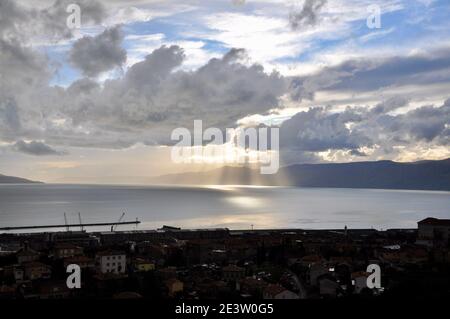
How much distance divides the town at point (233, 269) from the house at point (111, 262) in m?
0.07

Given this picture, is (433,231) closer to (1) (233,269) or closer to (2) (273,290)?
(1) (233,269)

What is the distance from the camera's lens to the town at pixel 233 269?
2527 cm

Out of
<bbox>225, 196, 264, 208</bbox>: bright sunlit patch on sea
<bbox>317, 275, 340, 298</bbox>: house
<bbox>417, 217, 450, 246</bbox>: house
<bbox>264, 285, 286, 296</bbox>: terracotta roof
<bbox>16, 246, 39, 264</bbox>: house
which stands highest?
<bbox>225, 196, 264, 208</bbox>: bright sunlit patch on sea

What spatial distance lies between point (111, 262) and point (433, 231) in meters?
34.1

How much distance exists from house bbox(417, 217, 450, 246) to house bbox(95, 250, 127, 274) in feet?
A: 101

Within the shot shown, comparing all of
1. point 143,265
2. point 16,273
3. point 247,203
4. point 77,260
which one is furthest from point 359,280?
point 247,203

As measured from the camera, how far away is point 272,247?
45.3m

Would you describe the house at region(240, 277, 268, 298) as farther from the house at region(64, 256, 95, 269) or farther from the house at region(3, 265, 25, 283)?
the house at region(3, 265, 25, 283)

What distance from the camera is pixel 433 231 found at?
173 feet

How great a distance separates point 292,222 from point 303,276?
206 ft

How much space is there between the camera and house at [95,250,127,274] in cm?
3547

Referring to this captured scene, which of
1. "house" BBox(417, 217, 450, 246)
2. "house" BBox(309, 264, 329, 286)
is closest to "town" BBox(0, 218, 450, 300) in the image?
"house" BBox(309, 264, 329, 286)

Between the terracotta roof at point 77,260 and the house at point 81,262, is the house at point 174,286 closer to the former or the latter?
the house at point 81,262
